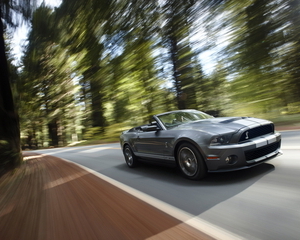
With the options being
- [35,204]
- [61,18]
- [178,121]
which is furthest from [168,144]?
[61,18]

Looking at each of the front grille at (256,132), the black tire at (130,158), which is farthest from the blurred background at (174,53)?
the front grille at (256,132)

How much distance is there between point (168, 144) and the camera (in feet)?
15.2

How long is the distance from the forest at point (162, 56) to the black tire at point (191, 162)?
241 centimetres

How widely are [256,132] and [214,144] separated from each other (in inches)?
32.4

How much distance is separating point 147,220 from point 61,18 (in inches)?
306

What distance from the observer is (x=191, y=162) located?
13.7ft

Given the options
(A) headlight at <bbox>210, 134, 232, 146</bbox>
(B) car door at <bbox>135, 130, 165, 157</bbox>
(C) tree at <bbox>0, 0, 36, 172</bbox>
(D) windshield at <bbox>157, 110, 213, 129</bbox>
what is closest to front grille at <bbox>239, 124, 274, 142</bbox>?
(A) headlight at <bbox>210, 134, 232, 146</bbox>

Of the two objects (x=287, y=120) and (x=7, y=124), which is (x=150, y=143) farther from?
(x=287, y=120)

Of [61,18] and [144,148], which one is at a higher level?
[61,18]

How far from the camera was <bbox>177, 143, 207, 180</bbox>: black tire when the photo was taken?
3.93 meters

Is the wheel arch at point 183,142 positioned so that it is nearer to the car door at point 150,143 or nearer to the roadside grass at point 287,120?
the car door at point 150,143

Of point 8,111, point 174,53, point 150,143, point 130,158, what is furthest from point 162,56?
point 150,143

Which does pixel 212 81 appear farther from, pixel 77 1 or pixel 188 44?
pixel 77 1

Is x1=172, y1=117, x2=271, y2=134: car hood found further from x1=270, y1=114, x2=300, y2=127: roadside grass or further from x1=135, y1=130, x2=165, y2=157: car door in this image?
x1=270, y1=114, x2=300, y2=127: roadside grass
